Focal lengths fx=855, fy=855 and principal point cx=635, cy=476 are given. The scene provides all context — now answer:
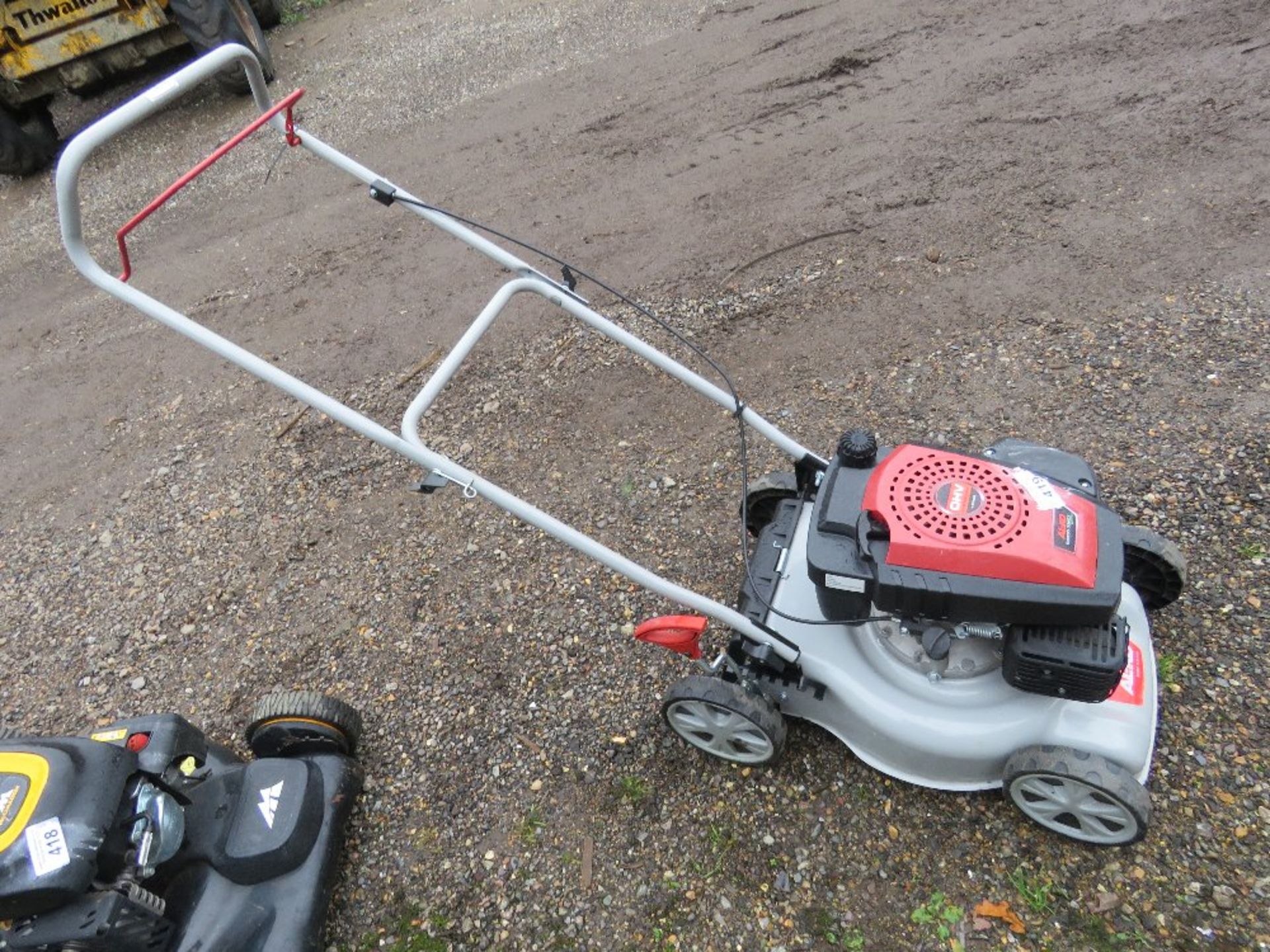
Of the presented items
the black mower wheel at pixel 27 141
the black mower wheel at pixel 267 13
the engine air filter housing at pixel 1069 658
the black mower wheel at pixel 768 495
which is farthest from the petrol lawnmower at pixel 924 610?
the black mower wheel at pixel 267 13

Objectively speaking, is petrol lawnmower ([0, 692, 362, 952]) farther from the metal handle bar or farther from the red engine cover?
the red engine cover

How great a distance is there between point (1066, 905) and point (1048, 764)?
42 centimetres

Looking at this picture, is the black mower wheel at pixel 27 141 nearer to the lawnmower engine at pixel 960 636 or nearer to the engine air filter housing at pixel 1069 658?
the lawnmower engine at pixel 960 636

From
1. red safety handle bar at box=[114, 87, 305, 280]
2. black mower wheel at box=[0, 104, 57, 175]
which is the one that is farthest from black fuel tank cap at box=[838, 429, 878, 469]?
black mower wheel at box=[0, 104, 57, 175]

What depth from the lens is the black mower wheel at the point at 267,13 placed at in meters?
6.95

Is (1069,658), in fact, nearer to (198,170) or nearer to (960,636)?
(960,636)

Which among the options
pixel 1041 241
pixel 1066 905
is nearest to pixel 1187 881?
pixel 1066 905

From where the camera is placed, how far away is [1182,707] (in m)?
2.33

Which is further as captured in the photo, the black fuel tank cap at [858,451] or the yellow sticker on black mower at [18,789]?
the black fuel tank cap at [858,451]

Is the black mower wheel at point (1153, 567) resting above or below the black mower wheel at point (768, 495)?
below

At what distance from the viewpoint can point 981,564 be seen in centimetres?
177

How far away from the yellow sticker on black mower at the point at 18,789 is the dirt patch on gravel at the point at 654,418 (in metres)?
0.87

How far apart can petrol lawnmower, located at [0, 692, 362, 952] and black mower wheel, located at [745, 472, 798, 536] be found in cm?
138

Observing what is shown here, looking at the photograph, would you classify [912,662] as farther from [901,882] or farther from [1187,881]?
[1187,881]
